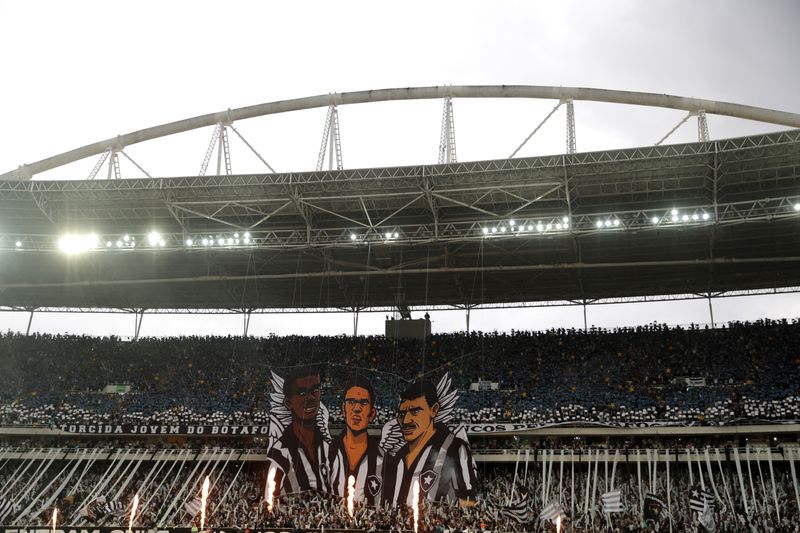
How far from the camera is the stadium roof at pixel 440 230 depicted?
115 ft

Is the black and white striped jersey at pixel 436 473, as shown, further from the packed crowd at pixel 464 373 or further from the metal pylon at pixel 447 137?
the metal pylon at pixel 447 137

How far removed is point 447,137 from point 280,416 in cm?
1718

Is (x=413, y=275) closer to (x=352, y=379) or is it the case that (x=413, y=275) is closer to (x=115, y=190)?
(x=352, y=379)

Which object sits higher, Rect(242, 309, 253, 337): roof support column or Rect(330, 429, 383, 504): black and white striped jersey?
Rect(242, 309, 253, 337): roof support column

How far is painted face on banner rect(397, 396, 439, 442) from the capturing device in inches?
1420

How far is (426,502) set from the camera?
34031mm

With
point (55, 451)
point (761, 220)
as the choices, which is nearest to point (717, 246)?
point (761, 220)

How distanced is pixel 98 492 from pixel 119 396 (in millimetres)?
8647

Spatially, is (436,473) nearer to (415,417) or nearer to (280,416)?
(415,417)

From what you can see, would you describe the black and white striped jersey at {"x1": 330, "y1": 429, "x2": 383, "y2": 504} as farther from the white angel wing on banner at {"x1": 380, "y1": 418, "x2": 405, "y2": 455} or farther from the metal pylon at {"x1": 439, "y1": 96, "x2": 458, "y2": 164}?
the metal pylon at {"x1": 439, "y1": 96, "x2": 458, "y2": 164}

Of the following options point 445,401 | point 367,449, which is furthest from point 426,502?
point 445,401

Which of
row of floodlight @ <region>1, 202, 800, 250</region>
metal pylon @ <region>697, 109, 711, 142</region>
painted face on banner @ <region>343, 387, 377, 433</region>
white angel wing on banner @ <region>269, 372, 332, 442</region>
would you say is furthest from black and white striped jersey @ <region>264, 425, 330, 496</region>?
metal pylon @ <region>697, 109, 711, 142</region>

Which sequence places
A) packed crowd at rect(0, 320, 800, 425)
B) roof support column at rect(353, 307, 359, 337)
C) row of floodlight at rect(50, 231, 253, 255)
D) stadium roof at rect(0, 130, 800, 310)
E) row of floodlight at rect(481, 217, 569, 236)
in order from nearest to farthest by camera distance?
1. stadium roof at rect(0, 130, 800, 310)
2. row of floodlight at rect(481, 217, 569, 236)
3. packed crowd at rect(0, 320, 800, 425)
4. row of floodlight at rect(50, 231, 253, 255)
5. roof support column at rect(353, 307, 359, 337)

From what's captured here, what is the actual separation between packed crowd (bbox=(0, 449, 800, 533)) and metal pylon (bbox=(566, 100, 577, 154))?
1588cm
